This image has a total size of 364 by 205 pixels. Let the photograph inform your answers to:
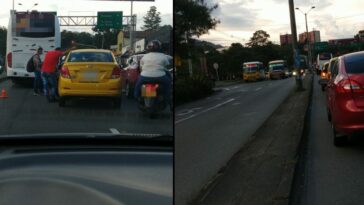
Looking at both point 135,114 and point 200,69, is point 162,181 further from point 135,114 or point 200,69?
point 200,69

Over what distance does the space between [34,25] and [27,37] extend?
59mm

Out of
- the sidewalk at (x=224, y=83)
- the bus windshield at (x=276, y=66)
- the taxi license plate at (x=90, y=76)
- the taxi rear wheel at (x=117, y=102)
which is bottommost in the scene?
the taxi rear wheel at (x=117, y=102)

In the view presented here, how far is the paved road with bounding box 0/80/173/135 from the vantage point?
75.4 inches

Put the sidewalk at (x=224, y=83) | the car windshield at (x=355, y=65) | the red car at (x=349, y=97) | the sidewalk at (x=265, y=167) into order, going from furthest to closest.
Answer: the red car at (x=349, y=97) < the car windshield at (x=355, y=65) < the sidewalk at (x=265, y=167) < the sidewalk at (x=224, y=83)

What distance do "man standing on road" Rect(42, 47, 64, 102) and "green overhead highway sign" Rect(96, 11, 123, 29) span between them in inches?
8.1

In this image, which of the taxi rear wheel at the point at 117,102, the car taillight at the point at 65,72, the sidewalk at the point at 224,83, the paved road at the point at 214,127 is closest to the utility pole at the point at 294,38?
the paved road at the point at 214,127

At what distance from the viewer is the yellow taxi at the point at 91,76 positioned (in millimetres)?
1957

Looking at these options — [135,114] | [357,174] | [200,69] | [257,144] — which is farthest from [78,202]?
[257,144]

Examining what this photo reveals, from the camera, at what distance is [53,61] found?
1.96 m

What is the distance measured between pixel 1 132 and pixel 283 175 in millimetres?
3304

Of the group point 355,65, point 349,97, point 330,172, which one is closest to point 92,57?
point 330,172

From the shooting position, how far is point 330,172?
5.61m

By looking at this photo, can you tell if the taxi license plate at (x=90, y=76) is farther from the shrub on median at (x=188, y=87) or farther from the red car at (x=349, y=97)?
the red car at (x=349, y=97)

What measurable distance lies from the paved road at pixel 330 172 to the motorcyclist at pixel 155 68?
2942 millimetres
